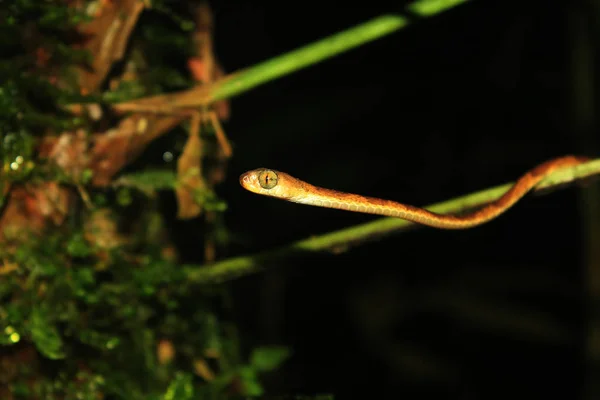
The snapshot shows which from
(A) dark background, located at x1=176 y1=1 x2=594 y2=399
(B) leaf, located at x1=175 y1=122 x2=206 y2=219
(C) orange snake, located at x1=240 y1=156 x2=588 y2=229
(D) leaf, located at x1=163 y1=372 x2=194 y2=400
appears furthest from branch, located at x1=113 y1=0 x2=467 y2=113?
(A) dark background, located at x1=176 y1=1 x2=594 y2=399

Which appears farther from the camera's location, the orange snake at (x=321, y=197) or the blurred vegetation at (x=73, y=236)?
the blurred vegetation at (x=73, y=236)

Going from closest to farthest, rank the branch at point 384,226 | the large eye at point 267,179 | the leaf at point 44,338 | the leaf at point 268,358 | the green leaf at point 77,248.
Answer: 1. the large eye at point 267,179
2. the branch at point 384,226
3. the leaf at point 44,338
4. the green leaf at point 77,248
5. the leaf at point 268,358

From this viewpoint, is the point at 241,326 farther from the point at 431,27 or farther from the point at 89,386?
the point at 431,27

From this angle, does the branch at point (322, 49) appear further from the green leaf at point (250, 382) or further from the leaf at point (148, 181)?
the green leaf at point (250, 382)

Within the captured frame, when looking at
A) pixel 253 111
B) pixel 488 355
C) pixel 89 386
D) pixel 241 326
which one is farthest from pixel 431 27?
pixel 89 386

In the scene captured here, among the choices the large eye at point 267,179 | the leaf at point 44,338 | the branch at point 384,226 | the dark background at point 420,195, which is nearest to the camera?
the large eye at point 267,179

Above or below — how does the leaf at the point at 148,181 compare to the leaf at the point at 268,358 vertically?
above

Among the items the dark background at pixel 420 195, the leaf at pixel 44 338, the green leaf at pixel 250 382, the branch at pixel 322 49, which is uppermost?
the dark background at pixel 420 195

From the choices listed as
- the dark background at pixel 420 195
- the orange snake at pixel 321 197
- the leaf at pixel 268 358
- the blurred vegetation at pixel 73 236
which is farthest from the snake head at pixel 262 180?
the dark background at pixel 420 195
